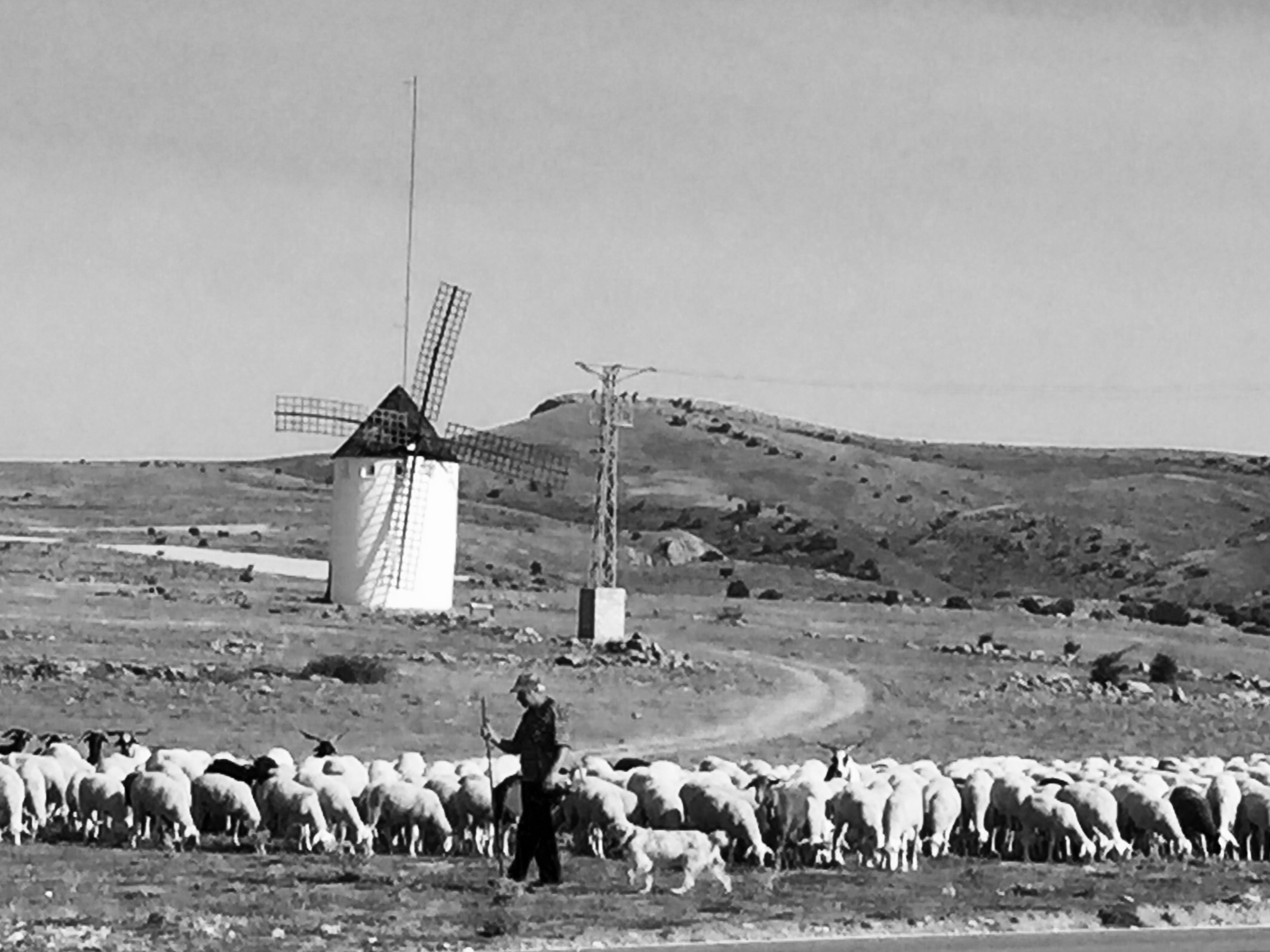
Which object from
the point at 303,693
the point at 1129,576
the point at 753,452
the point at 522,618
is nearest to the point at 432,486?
the point at 522,618

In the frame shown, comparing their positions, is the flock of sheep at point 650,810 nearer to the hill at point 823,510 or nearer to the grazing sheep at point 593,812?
the grazing sheep at point 593,812

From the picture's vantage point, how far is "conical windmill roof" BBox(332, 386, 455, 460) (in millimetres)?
59281

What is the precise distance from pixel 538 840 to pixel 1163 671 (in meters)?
40.0

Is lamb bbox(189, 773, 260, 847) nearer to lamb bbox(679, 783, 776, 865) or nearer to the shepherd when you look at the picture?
the shepherd

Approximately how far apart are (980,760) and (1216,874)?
17.8 feet

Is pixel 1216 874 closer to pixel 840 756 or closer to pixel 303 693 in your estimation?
pixel 840 756

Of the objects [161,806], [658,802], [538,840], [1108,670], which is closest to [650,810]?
[658,802]

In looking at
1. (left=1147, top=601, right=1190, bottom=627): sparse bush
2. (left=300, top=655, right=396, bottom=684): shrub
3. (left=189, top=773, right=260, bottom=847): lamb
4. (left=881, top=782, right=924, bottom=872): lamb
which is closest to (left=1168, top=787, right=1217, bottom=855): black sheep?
(left=881, top=782, right=924, bottom=872): lamb

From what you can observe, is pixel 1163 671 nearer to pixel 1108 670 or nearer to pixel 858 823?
pixel 1108 670

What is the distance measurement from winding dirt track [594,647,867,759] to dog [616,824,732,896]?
1241 centimetres

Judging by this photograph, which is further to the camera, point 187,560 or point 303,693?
point 187,560

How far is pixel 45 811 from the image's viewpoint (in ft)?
66.3

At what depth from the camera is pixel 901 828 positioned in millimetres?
19297

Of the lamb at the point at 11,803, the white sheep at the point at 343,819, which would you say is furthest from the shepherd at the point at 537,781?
the lamb at the point at 11,803
